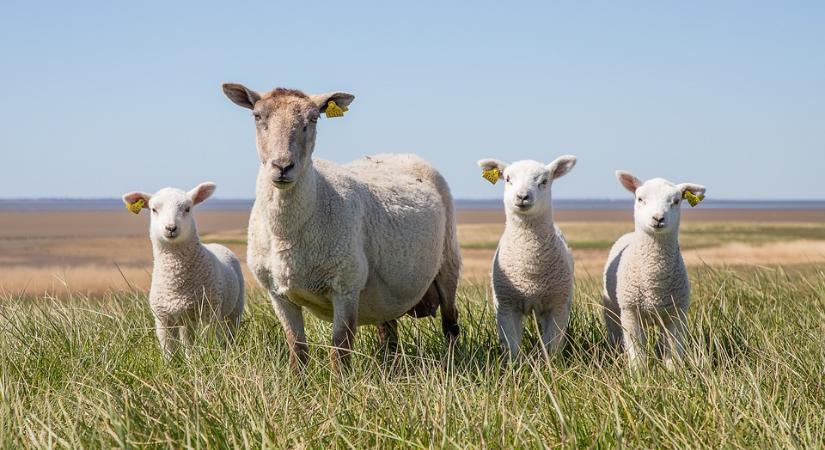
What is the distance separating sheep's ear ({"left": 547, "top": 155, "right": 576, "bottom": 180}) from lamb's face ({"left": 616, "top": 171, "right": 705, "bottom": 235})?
0.34 meters

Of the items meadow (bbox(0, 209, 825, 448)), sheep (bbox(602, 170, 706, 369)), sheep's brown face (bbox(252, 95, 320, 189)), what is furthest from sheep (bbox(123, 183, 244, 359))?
sheep (bbox(602, 170, 706, 369))

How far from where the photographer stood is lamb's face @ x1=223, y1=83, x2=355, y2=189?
17.5ft

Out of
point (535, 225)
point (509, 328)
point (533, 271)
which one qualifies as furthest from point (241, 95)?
point (509, 328)

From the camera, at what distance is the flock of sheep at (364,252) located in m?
5.77

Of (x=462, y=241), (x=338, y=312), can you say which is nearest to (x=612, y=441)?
(x=338, y=312)

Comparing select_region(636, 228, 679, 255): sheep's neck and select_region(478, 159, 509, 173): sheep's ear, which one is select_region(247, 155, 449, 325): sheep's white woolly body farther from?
select_region(636, 228, 679, 255): sheep's neck

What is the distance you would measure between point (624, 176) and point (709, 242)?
26732 mm

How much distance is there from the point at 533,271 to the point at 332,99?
6.06ft

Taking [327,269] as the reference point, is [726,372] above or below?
below

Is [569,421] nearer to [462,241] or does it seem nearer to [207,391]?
[207,391]

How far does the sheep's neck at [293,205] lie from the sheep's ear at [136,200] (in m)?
1.61

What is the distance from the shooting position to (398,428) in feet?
13.8

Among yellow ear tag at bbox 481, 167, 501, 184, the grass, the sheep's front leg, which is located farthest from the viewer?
yellow ear tag at bbox 481, 167, 501, 184

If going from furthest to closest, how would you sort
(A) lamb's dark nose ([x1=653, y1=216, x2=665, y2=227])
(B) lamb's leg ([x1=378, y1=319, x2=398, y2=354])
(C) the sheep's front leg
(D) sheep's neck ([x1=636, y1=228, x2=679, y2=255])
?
(B) lamb's leg ([x1=378, y1=319, x2=398, y2=354]) → (D) sheep's neck ([x1=636, y1=228, x2=679, y2=255]) → (A) lamb's dark nose ([x1=653, y1=216, x2=665, y2=227]) → (C) the sheep's front leg
